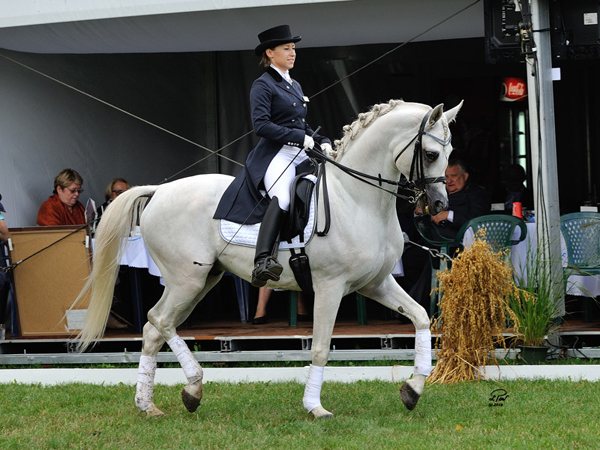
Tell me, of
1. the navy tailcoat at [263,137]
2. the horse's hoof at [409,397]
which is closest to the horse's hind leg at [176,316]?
the navy tailcoat at [263,137]

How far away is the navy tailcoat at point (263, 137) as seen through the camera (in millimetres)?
5105

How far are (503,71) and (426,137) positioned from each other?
7.18 meters

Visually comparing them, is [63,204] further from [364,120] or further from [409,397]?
[409,397]

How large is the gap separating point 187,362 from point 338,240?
3.99 feet

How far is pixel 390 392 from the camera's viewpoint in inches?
228

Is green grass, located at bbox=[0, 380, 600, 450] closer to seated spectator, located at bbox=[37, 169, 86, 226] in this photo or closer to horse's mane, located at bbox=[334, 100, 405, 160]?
horse's mane, located at bbox=[334, 100, 405, 160]

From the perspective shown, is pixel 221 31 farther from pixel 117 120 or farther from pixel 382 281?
pixel 382 281

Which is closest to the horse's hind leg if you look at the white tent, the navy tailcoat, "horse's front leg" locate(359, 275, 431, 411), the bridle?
the navy tailcoat

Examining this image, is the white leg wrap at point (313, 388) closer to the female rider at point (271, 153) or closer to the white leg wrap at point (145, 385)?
the female rider at point (271, 153)

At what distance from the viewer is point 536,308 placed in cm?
638

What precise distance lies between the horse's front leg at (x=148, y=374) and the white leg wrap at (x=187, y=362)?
0.61ft

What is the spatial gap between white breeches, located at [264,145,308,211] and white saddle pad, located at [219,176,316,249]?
0.14 m

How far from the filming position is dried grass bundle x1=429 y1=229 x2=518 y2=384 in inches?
233

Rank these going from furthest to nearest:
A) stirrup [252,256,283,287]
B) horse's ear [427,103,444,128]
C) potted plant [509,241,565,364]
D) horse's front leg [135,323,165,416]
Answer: potted plant [509,241,565,364]
horse's front leg [135,323,165,416]
stirrup [252,256,283,287]
horse's ear [427,103,444,128]
